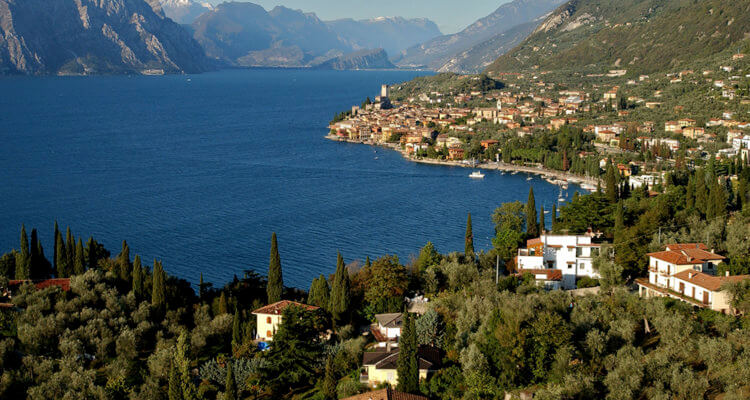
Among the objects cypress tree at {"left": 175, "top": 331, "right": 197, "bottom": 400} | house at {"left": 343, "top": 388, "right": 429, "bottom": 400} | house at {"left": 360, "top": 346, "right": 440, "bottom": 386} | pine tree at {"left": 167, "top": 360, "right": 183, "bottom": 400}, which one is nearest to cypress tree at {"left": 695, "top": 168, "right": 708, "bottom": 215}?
house at {"left": 360, "top": 346, "right": 440, "bottom": 386}

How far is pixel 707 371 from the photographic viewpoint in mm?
14797

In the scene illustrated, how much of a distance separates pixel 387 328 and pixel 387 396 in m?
4.12

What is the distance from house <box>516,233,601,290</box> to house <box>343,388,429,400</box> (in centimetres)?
809

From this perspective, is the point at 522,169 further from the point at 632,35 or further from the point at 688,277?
the point at 632,35

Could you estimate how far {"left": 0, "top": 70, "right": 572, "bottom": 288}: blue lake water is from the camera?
1314 inches

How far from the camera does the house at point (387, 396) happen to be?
1561 centimetres

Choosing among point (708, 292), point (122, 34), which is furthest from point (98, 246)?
point (122, 34)

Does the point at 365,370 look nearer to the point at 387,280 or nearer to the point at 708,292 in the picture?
the point at 387,280

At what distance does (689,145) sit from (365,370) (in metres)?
42.4

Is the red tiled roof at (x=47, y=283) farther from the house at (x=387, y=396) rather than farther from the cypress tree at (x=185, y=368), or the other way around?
the house at (x=387, y=396)

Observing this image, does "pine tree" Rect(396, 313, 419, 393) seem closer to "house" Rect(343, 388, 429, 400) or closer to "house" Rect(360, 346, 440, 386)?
"house" Rect(343, 388, 429, 400)

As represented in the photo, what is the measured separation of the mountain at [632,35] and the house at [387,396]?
74113 mm

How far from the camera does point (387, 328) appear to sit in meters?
19.6

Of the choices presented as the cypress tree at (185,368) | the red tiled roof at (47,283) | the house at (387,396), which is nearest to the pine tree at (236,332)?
the cypress tree at (185,368)
